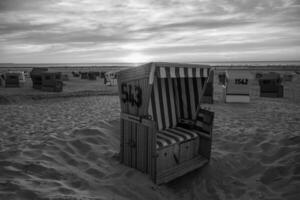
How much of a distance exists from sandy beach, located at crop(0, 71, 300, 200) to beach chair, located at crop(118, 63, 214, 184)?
1.01 ft

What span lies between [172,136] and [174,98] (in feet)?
4.04

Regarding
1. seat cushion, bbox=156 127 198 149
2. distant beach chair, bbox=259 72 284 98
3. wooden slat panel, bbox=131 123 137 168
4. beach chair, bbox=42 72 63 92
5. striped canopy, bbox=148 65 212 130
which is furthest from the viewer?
beach chair, bbox=42 72 63 92

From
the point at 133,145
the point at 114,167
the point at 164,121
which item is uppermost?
the point at 164,121

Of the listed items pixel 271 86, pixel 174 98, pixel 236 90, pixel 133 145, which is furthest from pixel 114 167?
pixel 271 86

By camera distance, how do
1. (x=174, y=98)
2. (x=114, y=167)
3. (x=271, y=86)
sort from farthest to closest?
(x=271, y=86) → (x=174, y=98) → (x=114, y=167)

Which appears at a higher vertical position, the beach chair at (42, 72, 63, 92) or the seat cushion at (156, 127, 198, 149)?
the beach chair at (42, 72, 63, 92)

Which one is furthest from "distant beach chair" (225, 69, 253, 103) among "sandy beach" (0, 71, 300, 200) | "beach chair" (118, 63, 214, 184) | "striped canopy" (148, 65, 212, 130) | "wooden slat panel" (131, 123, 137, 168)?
"wooden slat panel" (131, 123, 137, 168)

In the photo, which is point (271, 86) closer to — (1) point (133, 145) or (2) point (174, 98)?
(2) point (174, 98)

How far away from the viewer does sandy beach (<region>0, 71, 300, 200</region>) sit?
358cm

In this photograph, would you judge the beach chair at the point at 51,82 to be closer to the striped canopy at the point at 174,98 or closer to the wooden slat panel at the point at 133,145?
the striped canopy at the point at 174,98

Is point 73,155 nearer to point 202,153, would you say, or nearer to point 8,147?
point 8,147

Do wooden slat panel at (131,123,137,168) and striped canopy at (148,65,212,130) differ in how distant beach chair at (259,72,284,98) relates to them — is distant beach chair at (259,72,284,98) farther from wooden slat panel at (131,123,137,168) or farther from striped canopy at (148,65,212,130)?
wooden slat panel at (131,123,137,168)

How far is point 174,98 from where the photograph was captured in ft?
17.6

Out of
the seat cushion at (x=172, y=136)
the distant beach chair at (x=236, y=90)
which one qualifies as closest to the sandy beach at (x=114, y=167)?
the seat cushion at (x=172, y=136)
